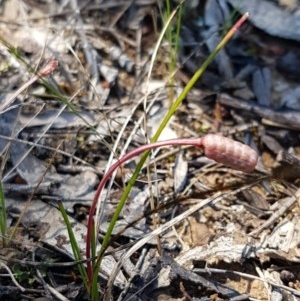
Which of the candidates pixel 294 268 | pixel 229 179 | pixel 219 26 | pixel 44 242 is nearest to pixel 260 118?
pixel 229 179

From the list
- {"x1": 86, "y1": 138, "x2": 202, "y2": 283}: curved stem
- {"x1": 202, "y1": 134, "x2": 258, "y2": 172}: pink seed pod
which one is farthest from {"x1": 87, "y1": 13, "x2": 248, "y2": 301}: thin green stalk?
{"x1": 202, "y1": 134, "x2": 258, "y2": 172}: pink seed pod

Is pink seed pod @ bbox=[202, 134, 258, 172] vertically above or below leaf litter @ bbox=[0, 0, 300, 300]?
above

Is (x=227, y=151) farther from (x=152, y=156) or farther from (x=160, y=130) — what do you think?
(x=152, y=156)

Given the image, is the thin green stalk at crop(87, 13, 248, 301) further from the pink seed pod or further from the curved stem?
the pink seed pod

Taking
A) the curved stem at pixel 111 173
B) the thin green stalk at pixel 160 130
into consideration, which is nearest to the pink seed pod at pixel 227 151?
the curved stem at pixel 111 173

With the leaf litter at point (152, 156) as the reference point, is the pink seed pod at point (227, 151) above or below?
above

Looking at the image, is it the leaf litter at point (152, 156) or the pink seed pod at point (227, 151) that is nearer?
the pink seed pod at point (227, 151)

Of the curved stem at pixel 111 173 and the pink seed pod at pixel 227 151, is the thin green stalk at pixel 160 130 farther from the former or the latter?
the pink seed pod at pixel 227 151
